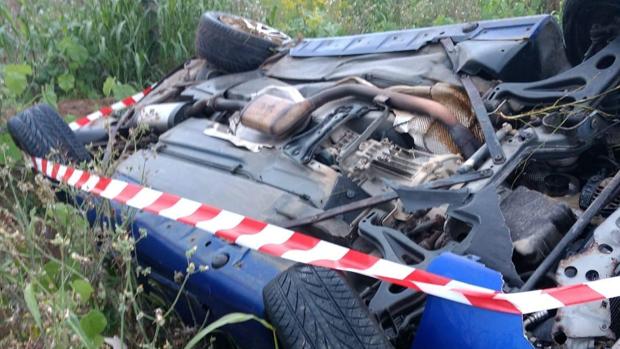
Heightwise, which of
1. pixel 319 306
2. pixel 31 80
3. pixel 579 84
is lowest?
pixel 31 80

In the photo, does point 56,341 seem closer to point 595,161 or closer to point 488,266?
point 488,266

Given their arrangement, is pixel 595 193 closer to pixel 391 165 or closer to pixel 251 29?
pixel 391 165

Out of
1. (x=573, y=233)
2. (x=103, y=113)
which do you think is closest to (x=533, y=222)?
(x=573, y=233)

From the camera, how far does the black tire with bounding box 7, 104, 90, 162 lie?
3.75 m

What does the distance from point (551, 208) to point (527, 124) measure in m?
0.54

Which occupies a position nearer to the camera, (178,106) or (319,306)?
(319,306)

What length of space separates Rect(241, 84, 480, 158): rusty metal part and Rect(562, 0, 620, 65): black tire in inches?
26.9

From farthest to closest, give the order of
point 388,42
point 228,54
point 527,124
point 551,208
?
1. point 228,54
2. point 388,42
3. point 527,124
4. point 551,208

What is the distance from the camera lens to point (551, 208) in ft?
7.90

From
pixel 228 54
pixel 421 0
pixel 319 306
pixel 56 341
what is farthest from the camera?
pixel 421 0

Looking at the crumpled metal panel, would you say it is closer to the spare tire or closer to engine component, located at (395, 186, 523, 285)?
the spare tire

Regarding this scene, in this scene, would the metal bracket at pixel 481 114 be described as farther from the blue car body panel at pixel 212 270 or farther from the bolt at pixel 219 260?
the bolt at pixel 219 260

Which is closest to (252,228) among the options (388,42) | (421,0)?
(388,42)

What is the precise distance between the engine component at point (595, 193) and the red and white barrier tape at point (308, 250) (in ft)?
2.04
